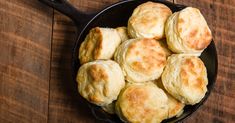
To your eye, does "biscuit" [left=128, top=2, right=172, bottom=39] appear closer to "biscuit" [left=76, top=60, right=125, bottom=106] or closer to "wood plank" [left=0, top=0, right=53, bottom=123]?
"biscuit" [left=76, top=60, right=125, bottom=106]

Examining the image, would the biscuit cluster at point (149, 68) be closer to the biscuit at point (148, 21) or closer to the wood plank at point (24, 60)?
the biscuit at point (148, 21)

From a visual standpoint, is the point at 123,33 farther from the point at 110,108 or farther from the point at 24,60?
the point at 24,60

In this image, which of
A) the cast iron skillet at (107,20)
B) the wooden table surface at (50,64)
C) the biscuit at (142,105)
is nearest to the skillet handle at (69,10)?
the cast iron skillet at (107,20)

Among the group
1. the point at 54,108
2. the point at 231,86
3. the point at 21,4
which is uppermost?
the point at 21,4

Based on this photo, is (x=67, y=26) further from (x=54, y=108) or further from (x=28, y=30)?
(x=54, y=108)

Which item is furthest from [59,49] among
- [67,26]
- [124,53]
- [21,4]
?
[124,53]

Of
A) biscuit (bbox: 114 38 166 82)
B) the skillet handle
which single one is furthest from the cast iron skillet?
biscuit (bbox: 114 38 166 82)
